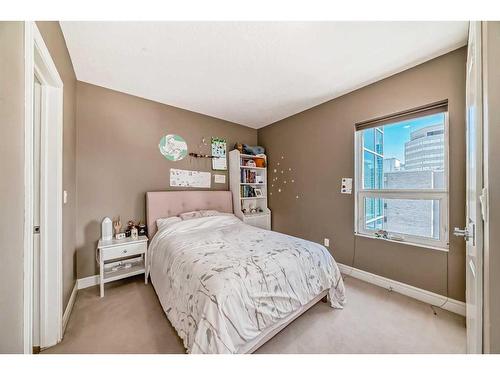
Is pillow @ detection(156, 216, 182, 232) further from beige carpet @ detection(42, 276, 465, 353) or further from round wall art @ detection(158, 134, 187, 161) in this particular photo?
round wall art @ detection(158, 134, 187, 161)

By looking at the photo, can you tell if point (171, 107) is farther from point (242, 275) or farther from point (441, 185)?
point (441, 185)

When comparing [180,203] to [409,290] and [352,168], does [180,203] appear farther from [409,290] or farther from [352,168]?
[409,290]

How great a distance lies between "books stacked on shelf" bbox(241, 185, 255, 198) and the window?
1.74 metres

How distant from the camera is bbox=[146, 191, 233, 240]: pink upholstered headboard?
8.40 feet

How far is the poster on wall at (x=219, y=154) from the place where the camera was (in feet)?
10.8

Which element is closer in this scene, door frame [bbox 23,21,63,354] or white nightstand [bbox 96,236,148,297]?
door frame [bbox 23,21,63,354]

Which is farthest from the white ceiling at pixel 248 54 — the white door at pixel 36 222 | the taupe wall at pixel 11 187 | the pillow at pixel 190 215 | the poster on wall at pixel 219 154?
the pillow at pixel 190 215

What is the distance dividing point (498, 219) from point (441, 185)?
1.60 m

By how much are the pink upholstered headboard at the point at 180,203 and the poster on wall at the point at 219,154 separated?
0.45 metres

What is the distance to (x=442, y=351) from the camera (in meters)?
1.36

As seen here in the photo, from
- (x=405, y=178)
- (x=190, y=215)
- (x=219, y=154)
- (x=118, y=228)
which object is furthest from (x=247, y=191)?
(x=405, y=178)

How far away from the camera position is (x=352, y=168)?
2.50 m

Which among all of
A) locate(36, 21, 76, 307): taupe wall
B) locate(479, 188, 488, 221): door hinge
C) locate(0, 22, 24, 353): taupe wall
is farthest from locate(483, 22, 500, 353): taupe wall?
locate(36, 21, 76, 307): taupe wall

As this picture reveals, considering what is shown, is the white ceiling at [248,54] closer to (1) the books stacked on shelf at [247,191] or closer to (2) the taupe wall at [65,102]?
(2) the taupe wall at [65,102]
